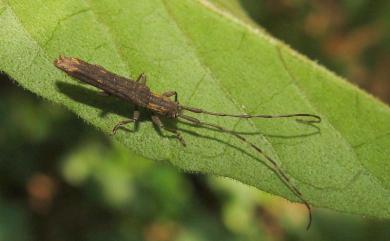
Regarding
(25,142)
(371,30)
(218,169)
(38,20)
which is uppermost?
(38,20)

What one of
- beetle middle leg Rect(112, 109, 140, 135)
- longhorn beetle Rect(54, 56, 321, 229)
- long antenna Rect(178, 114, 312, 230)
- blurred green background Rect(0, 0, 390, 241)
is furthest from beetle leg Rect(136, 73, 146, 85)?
blurred green background Rect(0, 0, 390, 241)

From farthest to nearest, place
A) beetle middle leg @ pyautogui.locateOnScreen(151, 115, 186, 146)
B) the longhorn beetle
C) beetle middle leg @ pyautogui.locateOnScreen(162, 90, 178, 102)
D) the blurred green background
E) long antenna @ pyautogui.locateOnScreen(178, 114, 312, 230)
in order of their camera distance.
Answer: the blurred green background
beetle middle leg @ pyautogui.locateOnScreen(162, 90, 178, 102)
beetle middle leg @ pyautogui.locateOnScreen(151, 115, 186, 146)
the longhorn beetle
long antenna @ pyautogui.locateOnScreen(178, 114, 312, 230)

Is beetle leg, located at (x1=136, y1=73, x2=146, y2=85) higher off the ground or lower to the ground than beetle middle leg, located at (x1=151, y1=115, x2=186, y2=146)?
higher

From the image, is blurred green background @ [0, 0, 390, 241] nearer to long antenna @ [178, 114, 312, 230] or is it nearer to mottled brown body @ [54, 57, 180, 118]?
mottled brown body @ [54, 57, 180, 118]

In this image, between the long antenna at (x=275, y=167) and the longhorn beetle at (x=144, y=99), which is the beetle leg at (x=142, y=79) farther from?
the long antenna at (x=275, y=167)

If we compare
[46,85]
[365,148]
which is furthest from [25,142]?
[365,148]

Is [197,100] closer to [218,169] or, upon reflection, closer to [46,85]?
[218,169]

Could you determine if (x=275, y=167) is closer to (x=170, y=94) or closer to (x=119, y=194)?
(x=170, y=94)
